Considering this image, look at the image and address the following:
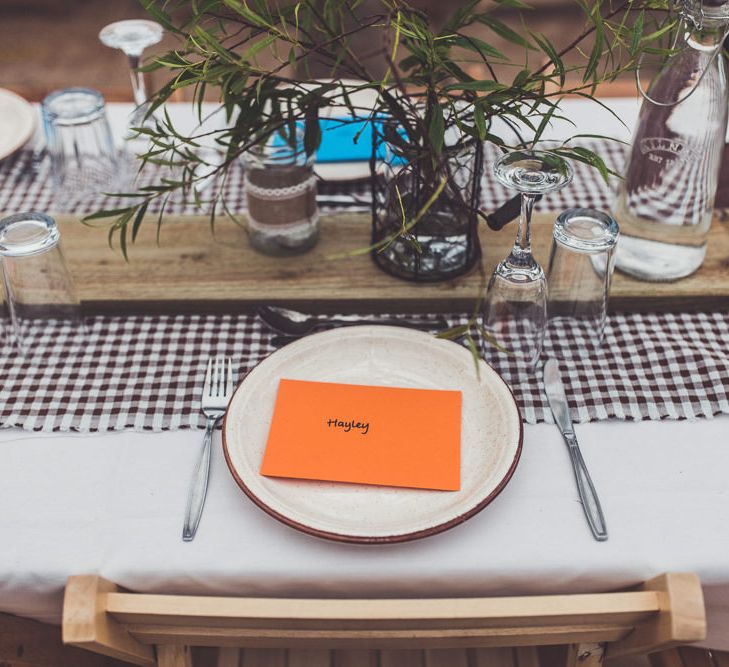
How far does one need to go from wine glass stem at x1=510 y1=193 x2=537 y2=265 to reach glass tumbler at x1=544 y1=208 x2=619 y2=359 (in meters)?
0.05

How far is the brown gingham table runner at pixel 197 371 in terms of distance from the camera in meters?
0.82

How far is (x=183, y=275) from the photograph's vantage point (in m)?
1.00

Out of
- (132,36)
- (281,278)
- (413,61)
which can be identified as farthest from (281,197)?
(132,36)

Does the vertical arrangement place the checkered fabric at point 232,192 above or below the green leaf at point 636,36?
below

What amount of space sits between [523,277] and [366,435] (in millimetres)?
240

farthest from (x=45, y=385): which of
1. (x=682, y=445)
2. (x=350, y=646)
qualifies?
(x=682, y=445)

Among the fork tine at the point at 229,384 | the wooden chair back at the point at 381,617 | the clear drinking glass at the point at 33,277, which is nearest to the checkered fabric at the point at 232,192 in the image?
the clear drinking glass at the point at 33,277

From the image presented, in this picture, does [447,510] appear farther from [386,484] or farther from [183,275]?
[183,275]

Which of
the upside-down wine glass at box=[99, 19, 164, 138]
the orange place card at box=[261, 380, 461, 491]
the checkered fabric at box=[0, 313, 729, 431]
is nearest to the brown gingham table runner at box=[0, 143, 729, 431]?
the checkered fabric at box=[0, 313, 729, 431]

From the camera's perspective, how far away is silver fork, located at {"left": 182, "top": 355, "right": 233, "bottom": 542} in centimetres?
70

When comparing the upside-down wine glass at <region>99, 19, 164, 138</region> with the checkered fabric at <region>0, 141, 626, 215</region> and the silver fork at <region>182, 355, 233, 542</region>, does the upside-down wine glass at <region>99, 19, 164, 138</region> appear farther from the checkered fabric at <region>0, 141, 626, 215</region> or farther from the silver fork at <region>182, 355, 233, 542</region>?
the silver fork at <region>182, 355, 233, 542</region>

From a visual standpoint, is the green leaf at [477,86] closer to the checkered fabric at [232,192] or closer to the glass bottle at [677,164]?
the glass bottle at [677,164]

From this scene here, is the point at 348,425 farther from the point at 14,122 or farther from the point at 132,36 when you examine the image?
the point at 14,122

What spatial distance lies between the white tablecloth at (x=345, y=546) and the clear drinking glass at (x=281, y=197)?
346 millimetres
